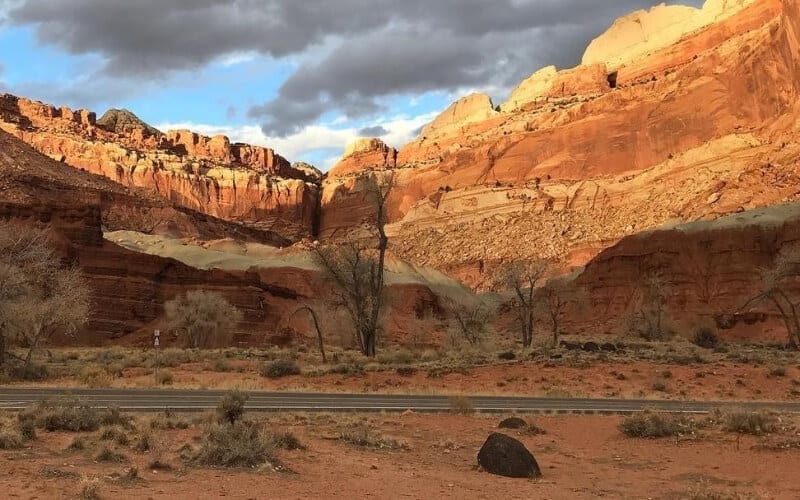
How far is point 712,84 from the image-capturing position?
97.6 metres

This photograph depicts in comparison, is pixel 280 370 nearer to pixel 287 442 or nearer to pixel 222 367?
pixel 222 367

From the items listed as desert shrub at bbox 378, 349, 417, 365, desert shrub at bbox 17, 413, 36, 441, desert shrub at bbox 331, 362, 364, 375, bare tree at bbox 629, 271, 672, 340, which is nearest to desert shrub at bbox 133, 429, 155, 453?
desert shrub at bbox 17, 413, 36, 441

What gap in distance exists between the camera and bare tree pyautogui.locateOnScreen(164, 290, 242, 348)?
51.0 metres

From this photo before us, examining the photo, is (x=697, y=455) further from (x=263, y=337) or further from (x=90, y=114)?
(x=90, y=114)

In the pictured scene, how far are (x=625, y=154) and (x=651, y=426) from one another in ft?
320

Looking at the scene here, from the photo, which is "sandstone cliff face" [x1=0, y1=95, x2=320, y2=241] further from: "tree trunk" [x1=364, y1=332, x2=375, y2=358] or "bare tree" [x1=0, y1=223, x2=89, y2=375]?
"tree trunk" [x1=364, y1=332, x2=375, y2=358]

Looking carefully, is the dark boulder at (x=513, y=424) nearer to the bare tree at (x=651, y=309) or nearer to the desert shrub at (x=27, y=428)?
the desert shrub at (x=27, y=428)

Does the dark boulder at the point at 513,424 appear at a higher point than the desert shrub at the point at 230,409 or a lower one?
lower

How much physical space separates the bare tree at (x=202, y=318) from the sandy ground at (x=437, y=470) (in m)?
37.6

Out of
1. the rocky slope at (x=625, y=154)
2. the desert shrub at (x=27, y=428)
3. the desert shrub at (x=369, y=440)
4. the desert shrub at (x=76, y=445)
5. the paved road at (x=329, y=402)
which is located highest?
the rocky slope at (x=625, y=154)

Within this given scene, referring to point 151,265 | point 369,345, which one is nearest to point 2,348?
point 369,345

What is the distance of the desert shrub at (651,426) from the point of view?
14.8m

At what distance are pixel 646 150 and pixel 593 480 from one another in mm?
100344

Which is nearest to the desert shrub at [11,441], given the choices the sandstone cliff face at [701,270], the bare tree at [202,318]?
the bare tree at [202,318]
